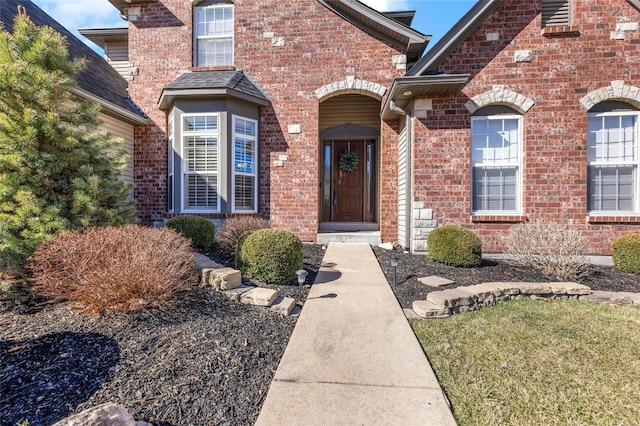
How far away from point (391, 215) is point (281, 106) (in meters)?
3.91

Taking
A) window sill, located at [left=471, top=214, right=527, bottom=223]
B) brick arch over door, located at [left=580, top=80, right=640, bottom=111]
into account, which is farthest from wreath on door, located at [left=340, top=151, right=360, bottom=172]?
brick arch over door, located at [left=580, top=80, right=640, bottom=111]

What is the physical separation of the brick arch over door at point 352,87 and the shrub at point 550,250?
438 centimetres

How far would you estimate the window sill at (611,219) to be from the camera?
5.83 meters

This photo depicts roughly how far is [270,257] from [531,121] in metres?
5.76

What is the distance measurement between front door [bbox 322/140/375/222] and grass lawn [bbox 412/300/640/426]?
5812 millimetres

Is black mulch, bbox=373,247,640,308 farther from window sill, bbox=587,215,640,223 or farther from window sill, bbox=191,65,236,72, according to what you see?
window sill, bbox=191,65,236,72

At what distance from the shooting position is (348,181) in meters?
9.34

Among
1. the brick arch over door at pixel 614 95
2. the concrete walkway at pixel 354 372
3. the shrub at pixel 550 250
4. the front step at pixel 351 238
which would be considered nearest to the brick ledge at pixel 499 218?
the shrub at pixel 550 250

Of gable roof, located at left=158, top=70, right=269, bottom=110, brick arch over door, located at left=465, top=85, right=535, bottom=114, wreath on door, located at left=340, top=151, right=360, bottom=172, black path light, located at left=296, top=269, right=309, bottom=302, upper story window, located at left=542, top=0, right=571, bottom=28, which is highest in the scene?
upper story window, located at left=542, top=0, right=571, bottom=28

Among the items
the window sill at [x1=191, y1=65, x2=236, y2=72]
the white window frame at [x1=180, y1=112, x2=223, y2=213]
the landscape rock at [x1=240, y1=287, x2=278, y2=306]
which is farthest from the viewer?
the window sill at [x1=191, y1=65, x2=236, y2=72]

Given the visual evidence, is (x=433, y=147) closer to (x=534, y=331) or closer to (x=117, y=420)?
(x=534, y=331)

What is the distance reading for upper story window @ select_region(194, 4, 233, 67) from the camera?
773 centimetres

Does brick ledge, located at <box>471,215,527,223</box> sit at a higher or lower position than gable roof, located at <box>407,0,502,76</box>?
lower

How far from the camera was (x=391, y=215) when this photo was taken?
752 cm
